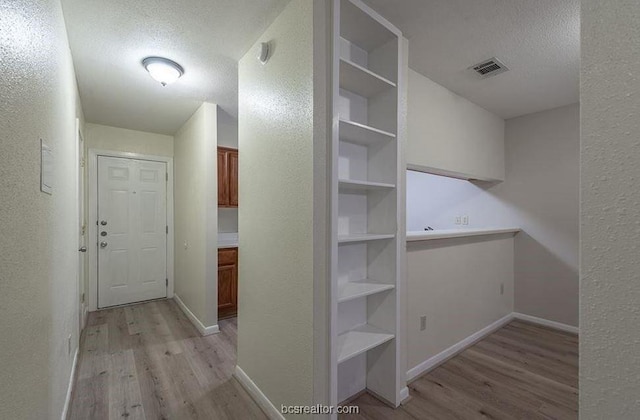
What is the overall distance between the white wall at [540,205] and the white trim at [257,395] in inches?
130

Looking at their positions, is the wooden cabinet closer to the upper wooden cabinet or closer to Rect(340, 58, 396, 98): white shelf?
the upper wooden cabinet

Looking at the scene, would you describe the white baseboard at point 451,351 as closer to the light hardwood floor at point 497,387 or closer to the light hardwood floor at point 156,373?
the light hardwood floor at point 497,387

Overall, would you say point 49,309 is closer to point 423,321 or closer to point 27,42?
point 27,42

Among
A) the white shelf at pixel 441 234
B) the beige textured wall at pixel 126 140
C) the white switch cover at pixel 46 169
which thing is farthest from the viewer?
the beige textured wall at pixel 126 140

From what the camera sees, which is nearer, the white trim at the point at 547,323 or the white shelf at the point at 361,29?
the white shelf at the point at 361,29

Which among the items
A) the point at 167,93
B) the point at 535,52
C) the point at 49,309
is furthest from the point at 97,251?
the point at 535,52

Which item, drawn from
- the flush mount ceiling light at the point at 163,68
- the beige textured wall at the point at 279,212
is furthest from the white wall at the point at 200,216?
the beige textured wall at the point at 279,212

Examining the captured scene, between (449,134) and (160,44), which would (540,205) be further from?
(160,44)

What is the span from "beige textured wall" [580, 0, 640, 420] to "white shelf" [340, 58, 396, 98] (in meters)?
1.23

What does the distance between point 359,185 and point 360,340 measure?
0.98 m

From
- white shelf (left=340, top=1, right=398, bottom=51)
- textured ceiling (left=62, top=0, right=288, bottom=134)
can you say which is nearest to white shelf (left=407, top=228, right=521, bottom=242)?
white shelf (left=340, top=1, right=398, bottom=51)

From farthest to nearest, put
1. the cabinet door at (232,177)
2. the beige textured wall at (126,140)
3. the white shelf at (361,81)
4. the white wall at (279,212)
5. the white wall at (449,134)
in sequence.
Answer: the cabinet door at (232,177) → the beige textured wall at (126,140) → the white wall at (449,134) → the white shelf at (361,81) → the white wall at (279,212)

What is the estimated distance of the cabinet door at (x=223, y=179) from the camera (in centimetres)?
364

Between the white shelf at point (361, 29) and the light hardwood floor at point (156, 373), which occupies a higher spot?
the white shelf at point (361, 29)
